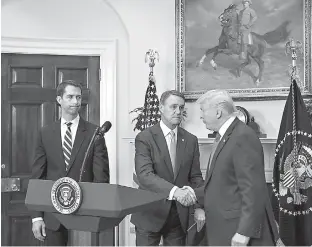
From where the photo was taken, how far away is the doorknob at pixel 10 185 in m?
5.06

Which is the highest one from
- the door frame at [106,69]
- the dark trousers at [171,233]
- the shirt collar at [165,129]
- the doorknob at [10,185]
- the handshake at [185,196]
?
the door frame at [106,69]

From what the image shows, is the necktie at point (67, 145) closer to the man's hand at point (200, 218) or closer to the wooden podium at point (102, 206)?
the man's hand at point (200, 218)

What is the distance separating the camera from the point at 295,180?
423 centimetres

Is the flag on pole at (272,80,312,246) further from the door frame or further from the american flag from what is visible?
the door frame

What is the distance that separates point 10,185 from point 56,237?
223 cm

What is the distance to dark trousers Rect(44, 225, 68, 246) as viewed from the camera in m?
3.00

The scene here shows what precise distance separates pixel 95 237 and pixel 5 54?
372 cm

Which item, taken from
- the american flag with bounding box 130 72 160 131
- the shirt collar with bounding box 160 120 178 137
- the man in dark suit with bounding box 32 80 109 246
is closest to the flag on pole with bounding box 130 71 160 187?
the american flag with bounding box 130 72 160 131

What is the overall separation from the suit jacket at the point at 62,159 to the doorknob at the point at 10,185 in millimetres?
2008

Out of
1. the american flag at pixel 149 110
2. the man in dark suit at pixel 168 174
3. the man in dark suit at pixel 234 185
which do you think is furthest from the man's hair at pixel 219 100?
the american flag at pixel 149 110

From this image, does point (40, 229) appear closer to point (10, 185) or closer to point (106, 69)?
point (10, 185)

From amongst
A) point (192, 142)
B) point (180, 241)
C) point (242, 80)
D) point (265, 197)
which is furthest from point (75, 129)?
point (242, 80)

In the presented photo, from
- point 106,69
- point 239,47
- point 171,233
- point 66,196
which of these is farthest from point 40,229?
point 239,47

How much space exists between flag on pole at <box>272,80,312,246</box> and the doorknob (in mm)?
2509
